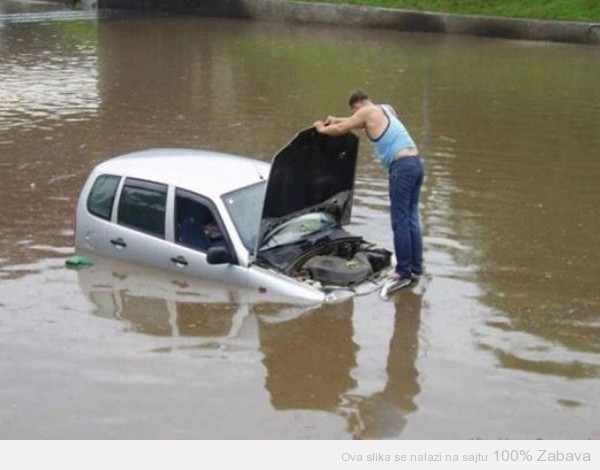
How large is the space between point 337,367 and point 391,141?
2.52m

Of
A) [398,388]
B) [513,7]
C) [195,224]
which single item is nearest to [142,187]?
[195,224]

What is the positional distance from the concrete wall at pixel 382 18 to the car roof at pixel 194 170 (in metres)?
23.0

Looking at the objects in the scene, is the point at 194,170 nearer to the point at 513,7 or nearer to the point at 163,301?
the point at 163,301

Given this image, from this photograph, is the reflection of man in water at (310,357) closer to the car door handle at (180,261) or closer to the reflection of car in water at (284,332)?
the reflection of car in water at (284,332)

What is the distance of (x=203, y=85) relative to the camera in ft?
78.7

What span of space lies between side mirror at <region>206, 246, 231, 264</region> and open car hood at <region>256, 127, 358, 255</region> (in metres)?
0.31

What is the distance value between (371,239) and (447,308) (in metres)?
2.43

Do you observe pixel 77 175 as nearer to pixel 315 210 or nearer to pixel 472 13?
pixel 315 210

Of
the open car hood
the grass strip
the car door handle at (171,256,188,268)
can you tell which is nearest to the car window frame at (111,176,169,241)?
the car door handle at (171,256,188,268)

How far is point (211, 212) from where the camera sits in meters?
9.96

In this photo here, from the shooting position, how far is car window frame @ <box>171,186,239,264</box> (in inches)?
385

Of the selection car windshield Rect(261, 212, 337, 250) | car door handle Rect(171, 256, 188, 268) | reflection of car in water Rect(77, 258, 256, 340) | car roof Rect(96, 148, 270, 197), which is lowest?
reflection of car in water Rect(77, 258, 256, 340)

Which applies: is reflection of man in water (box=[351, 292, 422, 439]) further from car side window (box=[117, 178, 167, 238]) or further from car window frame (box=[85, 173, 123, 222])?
car window frame (box=[85, 173, 123, 222])

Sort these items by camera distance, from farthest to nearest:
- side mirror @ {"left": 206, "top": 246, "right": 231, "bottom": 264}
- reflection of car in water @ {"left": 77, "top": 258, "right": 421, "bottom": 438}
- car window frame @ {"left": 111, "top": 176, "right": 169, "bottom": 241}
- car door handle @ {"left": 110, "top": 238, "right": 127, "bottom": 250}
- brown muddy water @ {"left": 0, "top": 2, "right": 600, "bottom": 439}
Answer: car door handle @ {"left": 110, "top": 238, "right": 127, "bottom": 250} → car window frame @ {"left": 111, "top": 176, "right": 169, "bottom": 241} → side mirror @ {"left": 206, "top": 246, "right": 231, "bottom": 264} → reflection of car in water @ {"left": 77, "top": 258, "right": 421, "bottom": 438} → brown muddy water @ {"left": 0, "top": 2, "right": 600, "bottom": 439}
